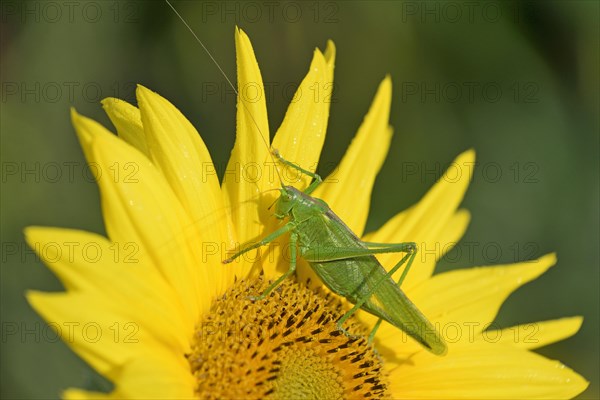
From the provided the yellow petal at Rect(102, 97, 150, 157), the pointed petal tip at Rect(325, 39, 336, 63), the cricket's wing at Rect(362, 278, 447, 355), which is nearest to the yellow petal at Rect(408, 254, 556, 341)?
the cricket's wing at Rect(362, 278, 447, 355)

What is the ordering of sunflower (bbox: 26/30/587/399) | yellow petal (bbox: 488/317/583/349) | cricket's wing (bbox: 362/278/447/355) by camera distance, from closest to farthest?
sunflower (bbox: 26/30/587/399)
cricket's wing (bbox: 362/278/447/355)
yellow petal (bbox: 488/317/583/349)

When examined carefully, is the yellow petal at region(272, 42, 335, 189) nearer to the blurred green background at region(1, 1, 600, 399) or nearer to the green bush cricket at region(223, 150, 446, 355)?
the green bush cricket at region(223, 150, 446, 355)

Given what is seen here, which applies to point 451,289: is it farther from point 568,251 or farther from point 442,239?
point 568,251

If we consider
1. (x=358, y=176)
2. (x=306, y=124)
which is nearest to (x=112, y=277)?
(x=306, y=124)

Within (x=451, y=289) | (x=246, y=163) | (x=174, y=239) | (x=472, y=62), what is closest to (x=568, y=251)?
(x=472, y=62)

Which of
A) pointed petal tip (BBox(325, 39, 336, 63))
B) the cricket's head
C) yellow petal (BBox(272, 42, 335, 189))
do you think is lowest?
the cricket's head
